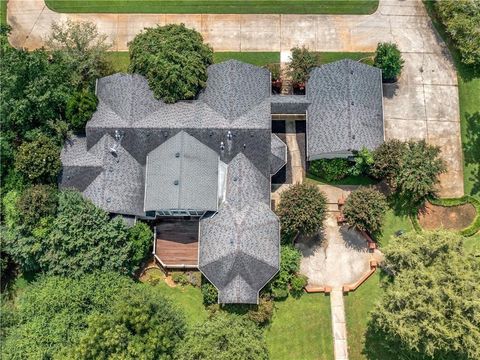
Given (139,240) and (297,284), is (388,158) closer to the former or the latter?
(297,284)

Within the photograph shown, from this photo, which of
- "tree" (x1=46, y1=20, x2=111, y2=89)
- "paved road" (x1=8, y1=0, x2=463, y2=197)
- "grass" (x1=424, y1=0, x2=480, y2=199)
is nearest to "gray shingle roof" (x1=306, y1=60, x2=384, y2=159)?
"paved road" (x1=8, y1=0, x2=463, y2=197)

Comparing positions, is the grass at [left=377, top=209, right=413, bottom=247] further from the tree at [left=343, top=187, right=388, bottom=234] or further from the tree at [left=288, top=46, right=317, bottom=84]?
the tree at [left=288, top=46, right=317, bottom=84]

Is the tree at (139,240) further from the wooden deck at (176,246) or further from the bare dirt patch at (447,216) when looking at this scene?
the bare dirt patch at (447,216)

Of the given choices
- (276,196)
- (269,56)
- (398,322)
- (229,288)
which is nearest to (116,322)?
(229,288)

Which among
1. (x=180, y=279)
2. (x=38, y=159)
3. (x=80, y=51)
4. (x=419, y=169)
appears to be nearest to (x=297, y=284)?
(x=180, y=279)

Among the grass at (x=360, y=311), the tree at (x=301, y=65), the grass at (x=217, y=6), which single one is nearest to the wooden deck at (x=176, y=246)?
the grass at (x=360, y=311)

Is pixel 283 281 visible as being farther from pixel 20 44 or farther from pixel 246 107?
pixel 20 44
